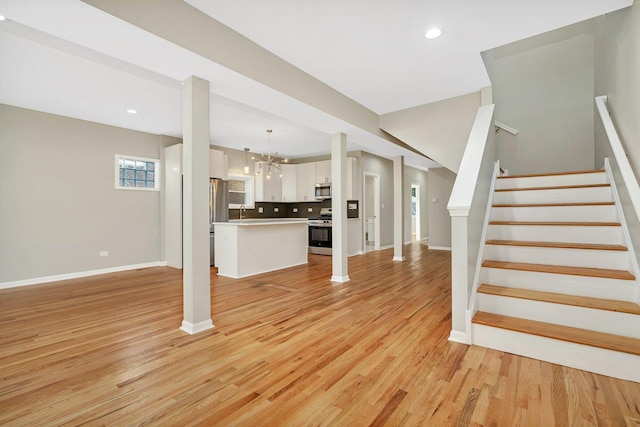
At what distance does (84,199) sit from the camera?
485 centimetres

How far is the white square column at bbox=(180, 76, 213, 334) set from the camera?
8.50 feet

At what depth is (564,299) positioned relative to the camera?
2146mm

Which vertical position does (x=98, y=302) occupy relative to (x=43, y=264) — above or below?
below

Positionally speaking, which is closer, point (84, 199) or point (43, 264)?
point (43, 264)

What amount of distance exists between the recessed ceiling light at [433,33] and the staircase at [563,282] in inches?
72.9

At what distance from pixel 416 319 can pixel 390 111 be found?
3.20 m

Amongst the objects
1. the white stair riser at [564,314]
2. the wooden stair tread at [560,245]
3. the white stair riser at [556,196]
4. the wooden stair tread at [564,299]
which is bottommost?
the white stair riser at [564,314]

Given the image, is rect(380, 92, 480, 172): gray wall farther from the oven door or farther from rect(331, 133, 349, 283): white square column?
the oven door

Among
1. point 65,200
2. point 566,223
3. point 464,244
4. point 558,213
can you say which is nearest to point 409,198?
point 558,213

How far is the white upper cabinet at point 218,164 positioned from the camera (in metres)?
6.09

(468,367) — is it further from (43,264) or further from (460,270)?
(43,264)

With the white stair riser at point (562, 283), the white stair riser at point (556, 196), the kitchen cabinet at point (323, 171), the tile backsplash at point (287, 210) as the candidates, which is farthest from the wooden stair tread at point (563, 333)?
the kitchen cabinet at point (323, 171)

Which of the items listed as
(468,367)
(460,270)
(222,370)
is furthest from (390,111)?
(222,370)

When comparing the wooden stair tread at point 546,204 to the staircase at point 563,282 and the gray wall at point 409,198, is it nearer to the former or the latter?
the staircase at point 563,282
